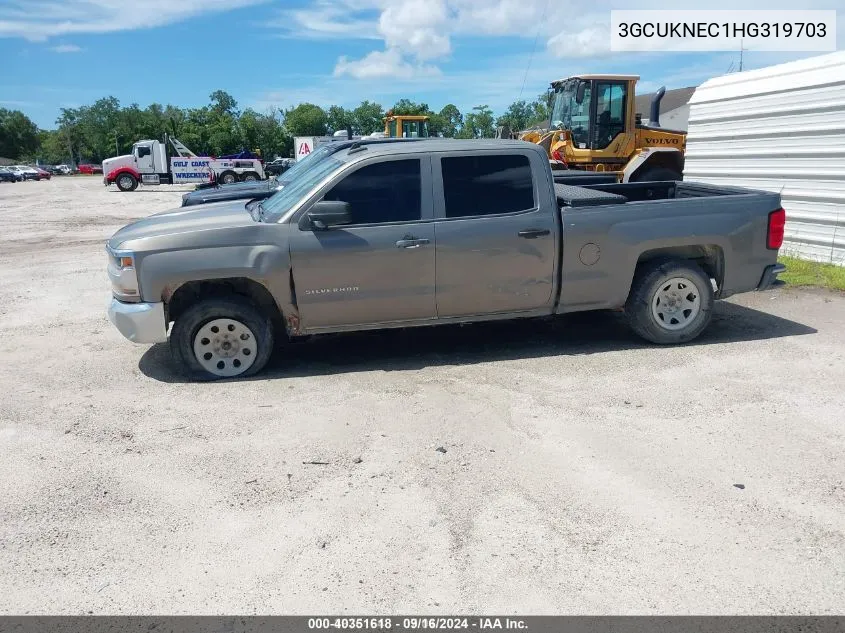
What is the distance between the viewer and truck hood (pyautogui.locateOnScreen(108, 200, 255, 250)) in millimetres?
5895

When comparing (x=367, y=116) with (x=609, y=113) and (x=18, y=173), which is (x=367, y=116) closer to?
(x=18, y=173)

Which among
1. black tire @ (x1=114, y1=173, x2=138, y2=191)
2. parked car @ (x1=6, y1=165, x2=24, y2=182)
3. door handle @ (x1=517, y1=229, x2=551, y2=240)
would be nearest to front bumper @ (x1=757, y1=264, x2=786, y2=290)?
door handle @ (x1=517, y1=229, x2=551, y2=240)

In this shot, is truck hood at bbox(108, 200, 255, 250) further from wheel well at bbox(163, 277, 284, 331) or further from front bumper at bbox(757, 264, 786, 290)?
front bumper at bbox(757, 264, 786, 290)

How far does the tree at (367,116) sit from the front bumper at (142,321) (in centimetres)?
8848

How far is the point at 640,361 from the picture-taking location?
6410 mm

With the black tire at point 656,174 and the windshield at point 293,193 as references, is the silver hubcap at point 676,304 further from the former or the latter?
the black tire at point 656,174

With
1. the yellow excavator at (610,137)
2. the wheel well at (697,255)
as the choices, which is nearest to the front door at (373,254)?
the wheel well at (697,255)

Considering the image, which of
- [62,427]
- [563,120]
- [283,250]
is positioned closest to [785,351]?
[283,250]

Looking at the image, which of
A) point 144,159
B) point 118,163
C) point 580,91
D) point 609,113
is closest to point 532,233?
point 580,91

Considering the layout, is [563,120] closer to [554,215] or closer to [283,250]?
[554,215]

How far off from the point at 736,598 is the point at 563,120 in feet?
47.2

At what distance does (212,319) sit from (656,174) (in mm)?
11663

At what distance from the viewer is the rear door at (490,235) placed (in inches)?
242

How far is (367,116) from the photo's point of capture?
97375mm
